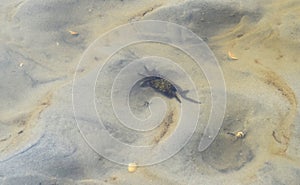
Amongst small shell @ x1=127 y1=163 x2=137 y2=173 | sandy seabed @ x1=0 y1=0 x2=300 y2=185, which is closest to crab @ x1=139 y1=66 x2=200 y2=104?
sandy seabed @ x1=0 y1=0 x2=300 y2=185

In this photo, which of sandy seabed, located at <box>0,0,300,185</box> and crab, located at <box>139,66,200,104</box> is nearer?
sandy seabed, located at <box>0,0,300,185</box>

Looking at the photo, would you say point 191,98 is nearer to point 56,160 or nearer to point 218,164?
point 218,164

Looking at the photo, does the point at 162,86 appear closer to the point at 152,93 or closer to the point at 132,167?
the point at 152,93

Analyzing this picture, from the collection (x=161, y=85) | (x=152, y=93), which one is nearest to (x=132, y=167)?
(x=152, y=93)

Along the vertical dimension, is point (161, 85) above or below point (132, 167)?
above

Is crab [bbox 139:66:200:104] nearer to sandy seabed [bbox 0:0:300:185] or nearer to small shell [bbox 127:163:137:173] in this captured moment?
sandy seabed [bbox 0:0:300:185]

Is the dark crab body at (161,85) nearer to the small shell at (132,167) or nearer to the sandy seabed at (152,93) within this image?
the sandy seabed at (152,93)

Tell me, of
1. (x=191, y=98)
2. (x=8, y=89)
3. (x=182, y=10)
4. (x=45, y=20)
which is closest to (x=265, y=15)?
(x=182, y=10)
